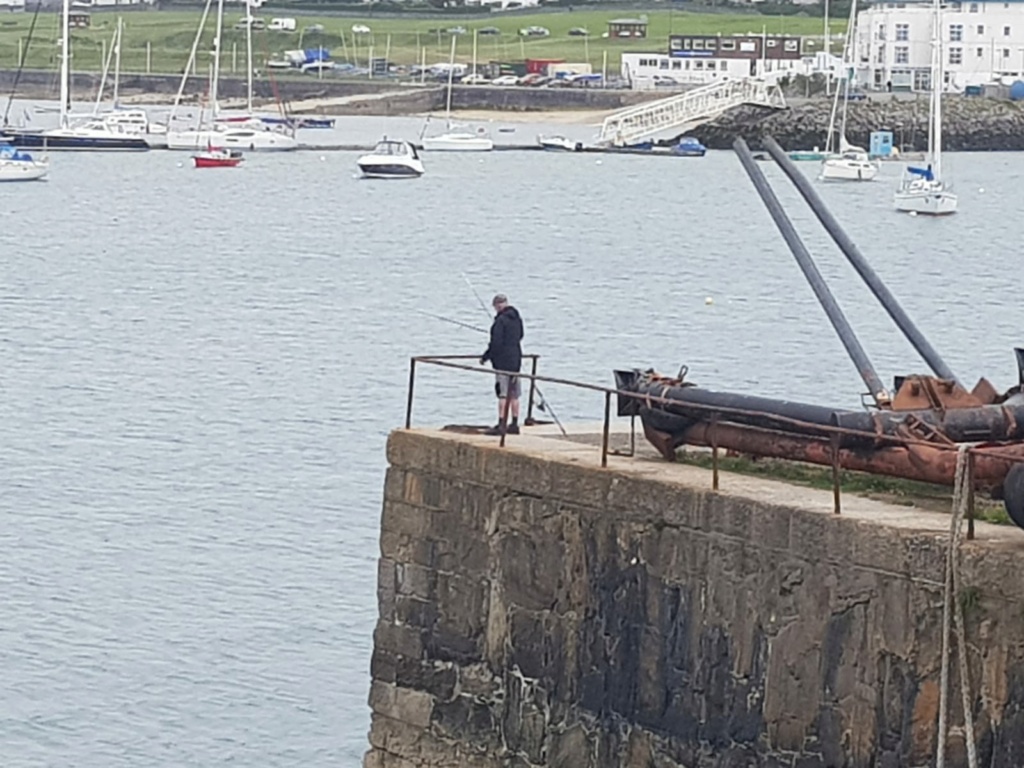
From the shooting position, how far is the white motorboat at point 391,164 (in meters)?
113

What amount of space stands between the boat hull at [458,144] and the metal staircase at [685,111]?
7039 mm

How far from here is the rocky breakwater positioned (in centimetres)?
13038

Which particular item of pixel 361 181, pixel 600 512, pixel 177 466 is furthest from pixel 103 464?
pixel 361 181

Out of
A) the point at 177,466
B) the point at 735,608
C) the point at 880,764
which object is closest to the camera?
the point at 880,764

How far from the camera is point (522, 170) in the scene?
404ft

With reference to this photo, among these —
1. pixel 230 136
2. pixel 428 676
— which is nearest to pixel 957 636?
pixel 428 676

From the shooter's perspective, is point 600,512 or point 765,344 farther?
point 765,344

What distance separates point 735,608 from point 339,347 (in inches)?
1535

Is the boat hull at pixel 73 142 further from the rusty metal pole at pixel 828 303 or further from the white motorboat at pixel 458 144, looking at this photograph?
the rusty metal pole at pixel 828 303

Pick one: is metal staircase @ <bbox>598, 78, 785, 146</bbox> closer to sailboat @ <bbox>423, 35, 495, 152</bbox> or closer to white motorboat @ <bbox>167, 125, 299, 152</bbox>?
sailboat @ <bbox>423, 35, 495, 152</bbox>

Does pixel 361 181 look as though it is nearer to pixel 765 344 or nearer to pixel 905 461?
pixel 765 344

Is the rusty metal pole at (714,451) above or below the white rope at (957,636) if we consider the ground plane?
above

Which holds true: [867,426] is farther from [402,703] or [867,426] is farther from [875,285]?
[402,703]

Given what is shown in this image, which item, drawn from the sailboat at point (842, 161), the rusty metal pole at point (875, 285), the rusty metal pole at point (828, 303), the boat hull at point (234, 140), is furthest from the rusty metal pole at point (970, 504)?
the boat hull at point (234, 140)
